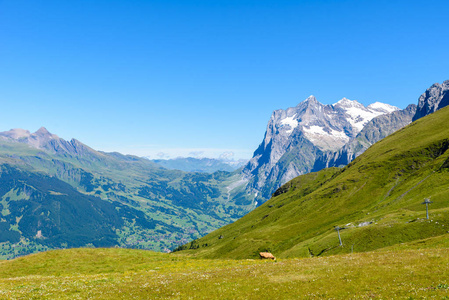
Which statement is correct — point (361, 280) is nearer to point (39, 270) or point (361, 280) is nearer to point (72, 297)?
point (72, 297)

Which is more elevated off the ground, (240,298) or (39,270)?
(240,298)

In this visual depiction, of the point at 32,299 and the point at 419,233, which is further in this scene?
the point at 419,233

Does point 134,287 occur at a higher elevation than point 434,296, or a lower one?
lower

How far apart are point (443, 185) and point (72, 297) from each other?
548 feet

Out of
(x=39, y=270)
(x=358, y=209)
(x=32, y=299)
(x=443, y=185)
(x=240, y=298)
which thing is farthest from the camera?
(x=358, y=209)

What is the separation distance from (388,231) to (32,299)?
97595 millimetres

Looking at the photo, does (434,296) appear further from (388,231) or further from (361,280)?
(388,231)

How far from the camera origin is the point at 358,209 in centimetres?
18862

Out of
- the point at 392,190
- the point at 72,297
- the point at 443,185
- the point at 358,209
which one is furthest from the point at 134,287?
the point at 392,190

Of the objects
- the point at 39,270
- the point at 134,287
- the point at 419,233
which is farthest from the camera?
the point at 419,233

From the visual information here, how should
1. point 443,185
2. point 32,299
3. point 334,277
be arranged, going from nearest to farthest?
point 32,299 < point 334,277 < point 443,185

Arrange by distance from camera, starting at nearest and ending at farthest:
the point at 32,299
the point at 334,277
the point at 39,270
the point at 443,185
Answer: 1. the point at 32,299
2. the point at 334,277
3. the point at 39,270
4. the point at 443,185

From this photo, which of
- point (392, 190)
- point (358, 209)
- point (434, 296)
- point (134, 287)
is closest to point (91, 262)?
point (134, 287)

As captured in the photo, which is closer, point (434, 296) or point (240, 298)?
point (434, 296)
